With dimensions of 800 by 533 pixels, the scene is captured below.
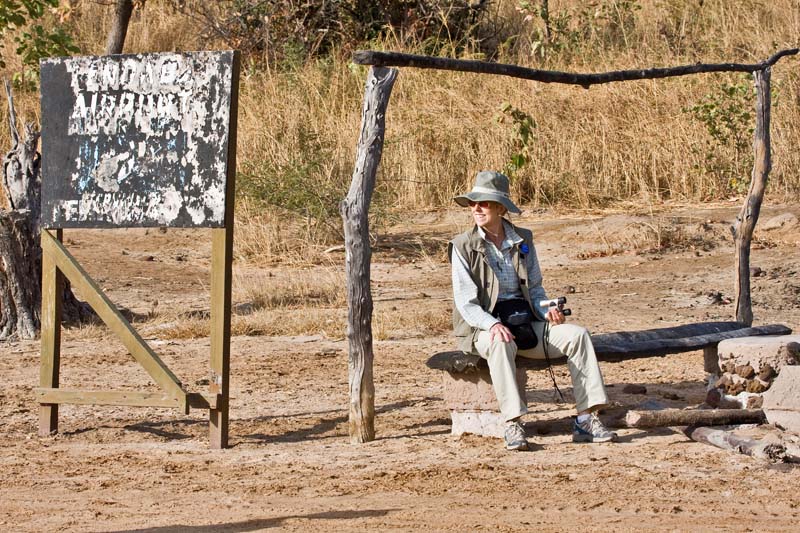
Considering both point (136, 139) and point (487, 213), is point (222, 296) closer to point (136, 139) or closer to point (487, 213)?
point (136, 139)

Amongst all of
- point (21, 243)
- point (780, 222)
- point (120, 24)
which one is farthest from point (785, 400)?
point (120, 24)

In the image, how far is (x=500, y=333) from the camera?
6.43 m

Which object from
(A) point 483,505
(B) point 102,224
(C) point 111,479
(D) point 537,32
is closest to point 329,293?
(B) point 102,224

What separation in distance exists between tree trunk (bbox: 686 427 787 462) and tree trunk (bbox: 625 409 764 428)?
67 millimetres

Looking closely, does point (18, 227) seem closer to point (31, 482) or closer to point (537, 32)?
point (31, 482)

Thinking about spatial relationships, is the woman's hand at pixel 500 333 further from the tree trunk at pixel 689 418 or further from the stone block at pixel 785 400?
the stone block at pixel 785 400

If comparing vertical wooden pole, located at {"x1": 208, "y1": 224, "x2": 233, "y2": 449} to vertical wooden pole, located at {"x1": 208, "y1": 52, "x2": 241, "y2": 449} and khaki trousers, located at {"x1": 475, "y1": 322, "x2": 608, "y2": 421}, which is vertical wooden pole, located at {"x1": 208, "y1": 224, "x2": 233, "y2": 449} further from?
khaki trousers, located at {"x1": 475, "y1": 322, "x2": 608, "y2": 421}

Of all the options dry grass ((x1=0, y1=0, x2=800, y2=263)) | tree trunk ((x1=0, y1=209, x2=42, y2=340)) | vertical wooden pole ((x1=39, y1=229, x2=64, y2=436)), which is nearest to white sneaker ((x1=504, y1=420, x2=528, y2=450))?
vertical wooden pole ((x1=39, y1=229, x2=64, y2=436))

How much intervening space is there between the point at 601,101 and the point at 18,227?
845cm

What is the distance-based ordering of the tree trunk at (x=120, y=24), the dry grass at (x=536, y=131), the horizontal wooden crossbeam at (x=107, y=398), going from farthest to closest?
1. the tree trunk at (x=120, y=24)
2. the dry grass at (x=536, y=131)
3. the horizontal wooden crossbeam at (x=107, y=398)

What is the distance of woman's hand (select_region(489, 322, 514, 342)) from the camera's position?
6.42 m

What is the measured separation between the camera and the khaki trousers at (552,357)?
6453 millimetres

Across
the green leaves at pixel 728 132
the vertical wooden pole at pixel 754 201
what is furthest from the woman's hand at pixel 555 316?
the green leaves at pixel 728 132

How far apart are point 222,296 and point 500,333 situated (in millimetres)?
1500
